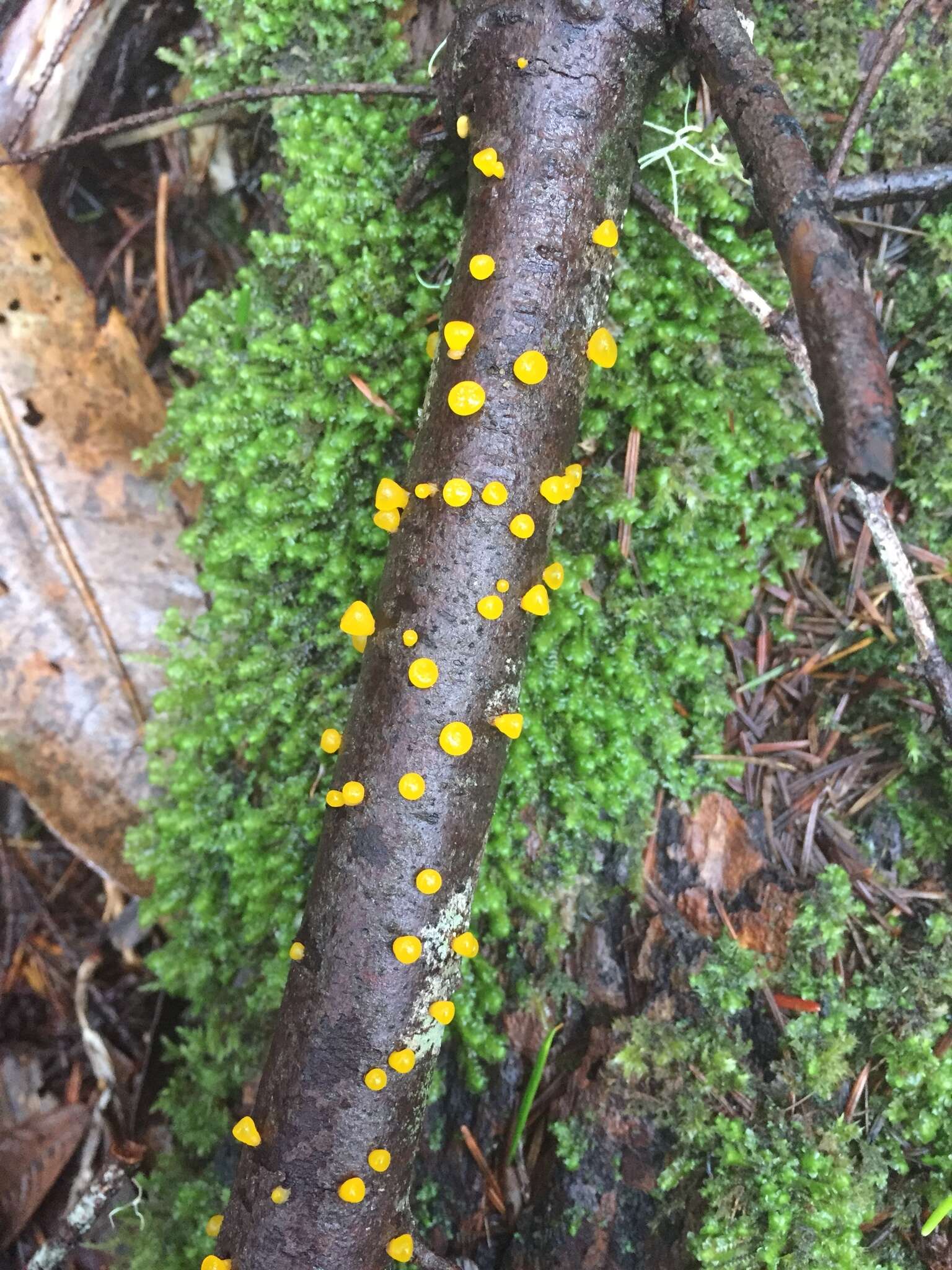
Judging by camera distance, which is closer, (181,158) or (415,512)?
(415,512)

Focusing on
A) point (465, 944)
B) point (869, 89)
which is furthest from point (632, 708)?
point (869, 89)

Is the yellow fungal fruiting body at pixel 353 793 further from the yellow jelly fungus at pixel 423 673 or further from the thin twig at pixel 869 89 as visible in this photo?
the thin twig at pixel 869 89

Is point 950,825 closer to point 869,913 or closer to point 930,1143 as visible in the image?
point 869,913

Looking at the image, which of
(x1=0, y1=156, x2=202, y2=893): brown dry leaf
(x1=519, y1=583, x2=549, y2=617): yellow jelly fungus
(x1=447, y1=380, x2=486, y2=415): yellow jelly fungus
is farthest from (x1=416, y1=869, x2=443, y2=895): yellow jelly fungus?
(x1=0, y1=156, x2=202, y2=893): brown dry leaf

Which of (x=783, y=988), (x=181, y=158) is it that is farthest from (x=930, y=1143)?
(x=181, y=158)

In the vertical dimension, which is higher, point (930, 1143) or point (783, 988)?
point (783, 988)

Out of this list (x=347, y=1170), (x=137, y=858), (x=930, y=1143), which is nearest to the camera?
(x=347, y=1170)

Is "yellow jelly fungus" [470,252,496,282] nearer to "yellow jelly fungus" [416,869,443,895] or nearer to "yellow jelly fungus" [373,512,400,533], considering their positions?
"yellow jelly fungus" [373,512,400,533]

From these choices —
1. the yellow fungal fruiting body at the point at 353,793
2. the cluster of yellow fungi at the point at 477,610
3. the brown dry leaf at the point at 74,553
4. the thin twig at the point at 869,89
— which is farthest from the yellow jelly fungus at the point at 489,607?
the brown dry leaf at the point at 74,553
